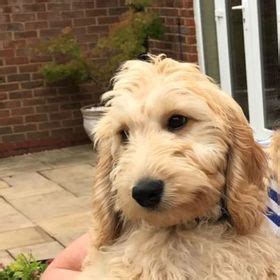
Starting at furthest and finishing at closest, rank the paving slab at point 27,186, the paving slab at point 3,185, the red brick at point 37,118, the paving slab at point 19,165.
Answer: the red brick at point 37,118
the paving slab at point 19,165
the paving slab at point 3,185
the paving slab at point 27,186

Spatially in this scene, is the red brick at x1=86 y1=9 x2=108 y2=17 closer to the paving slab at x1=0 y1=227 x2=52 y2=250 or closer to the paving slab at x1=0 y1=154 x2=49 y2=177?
the paving slab at x1=0 y1=154 x2=49 y2=177

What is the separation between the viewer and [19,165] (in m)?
9.02

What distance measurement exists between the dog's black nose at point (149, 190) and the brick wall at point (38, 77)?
284 inches

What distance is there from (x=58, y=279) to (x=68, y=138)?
23.1 feet

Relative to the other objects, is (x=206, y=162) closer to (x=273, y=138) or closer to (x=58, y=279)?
(x=273, y=138)

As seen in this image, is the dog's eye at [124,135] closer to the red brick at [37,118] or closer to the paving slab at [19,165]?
the paving slab at [19,165]

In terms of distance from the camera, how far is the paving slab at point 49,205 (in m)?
6.79

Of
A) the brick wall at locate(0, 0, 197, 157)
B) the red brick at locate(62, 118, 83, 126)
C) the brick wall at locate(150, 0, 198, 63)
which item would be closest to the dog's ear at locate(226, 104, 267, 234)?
the brick wall at locate(150, 0, 198, 63)

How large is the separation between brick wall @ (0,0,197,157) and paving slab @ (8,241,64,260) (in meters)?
3.81

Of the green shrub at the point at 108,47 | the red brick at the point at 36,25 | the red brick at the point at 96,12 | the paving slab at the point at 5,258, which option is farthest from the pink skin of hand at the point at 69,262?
the red brick at the point at 96,12

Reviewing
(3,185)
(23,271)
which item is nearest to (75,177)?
(3,185)

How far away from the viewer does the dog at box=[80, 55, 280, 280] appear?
1.96 metres

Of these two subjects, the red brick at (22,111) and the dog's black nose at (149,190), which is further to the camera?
the red brick at (22,111)

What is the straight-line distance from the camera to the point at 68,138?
9898 millimetres
